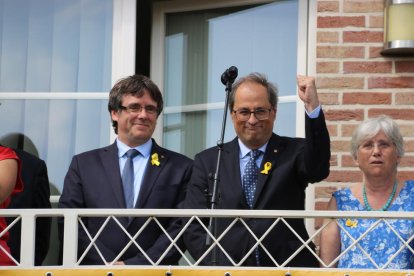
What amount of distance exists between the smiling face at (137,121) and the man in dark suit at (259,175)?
13.3 inches

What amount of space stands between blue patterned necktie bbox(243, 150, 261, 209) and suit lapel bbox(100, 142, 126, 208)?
0.65 m

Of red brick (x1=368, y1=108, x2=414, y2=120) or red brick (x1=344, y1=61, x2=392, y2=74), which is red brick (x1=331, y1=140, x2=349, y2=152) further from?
red brick (x1=344, y1=61, x2=392, y2=74)

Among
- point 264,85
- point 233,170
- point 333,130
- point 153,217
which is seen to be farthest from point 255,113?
point 153,217

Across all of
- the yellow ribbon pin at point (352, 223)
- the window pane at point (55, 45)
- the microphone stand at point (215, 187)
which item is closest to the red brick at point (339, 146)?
the yellow ribbon pin at point (352, 223)

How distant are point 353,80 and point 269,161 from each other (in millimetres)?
1160

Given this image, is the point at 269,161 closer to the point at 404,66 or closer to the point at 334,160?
the point at 334,160

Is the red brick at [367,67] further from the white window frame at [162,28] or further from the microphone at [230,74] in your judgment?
the microphone at [230,74]

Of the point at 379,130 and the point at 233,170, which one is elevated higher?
the point at 379,130

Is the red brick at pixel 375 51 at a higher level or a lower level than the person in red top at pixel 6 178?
higher

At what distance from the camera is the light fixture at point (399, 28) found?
735 centimetres

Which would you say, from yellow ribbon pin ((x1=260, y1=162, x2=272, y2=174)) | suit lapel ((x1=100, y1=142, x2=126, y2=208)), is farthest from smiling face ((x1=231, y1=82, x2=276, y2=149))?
suit lapel ((x1=100, y1=142, x2=126, y2=208))

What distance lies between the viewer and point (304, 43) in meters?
7.84

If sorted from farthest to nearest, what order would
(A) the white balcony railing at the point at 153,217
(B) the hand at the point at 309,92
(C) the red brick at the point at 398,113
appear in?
1. (C) the red brick at the point at 398,113
2. (B) the hand at the point at 309,92
3. (A) the white balcony railing at the point at 153,217

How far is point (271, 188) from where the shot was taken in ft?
21.4
